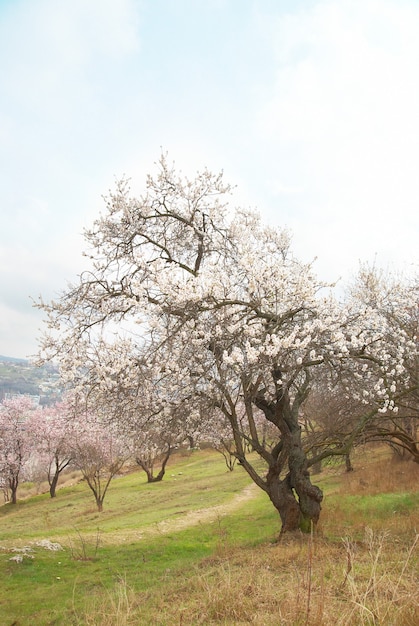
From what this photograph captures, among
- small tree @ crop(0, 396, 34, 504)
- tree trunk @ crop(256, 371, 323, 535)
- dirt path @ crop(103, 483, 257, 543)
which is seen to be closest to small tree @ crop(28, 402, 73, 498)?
small tree @ crop(0, 396, 34, 504)

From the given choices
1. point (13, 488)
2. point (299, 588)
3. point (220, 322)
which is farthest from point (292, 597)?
point (13, 488)

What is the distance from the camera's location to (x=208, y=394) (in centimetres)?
979

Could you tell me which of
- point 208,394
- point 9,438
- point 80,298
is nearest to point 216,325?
point 208,394

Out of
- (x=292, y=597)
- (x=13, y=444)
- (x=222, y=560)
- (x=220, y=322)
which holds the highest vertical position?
(x=220, y=322)

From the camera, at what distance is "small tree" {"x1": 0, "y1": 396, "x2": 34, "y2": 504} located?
120 feet

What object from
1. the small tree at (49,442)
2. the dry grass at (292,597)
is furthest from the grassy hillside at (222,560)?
the small tree at (49,442)

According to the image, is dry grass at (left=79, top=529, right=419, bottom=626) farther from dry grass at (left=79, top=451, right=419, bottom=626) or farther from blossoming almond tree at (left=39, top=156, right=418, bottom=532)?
blossoming almond tree at (left=39, top=156, right=418, bottom=532)

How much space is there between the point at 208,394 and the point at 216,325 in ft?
6.45

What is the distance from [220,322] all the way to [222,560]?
5420mm

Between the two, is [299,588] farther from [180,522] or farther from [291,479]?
[180,522]

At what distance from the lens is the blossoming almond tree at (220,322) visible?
8797mm

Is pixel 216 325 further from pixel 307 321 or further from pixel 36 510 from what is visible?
pixel 36 510

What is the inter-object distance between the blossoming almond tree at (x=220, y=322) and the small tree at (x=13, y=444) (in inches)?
1190

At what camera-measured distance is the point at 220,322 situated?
876 centimetres
